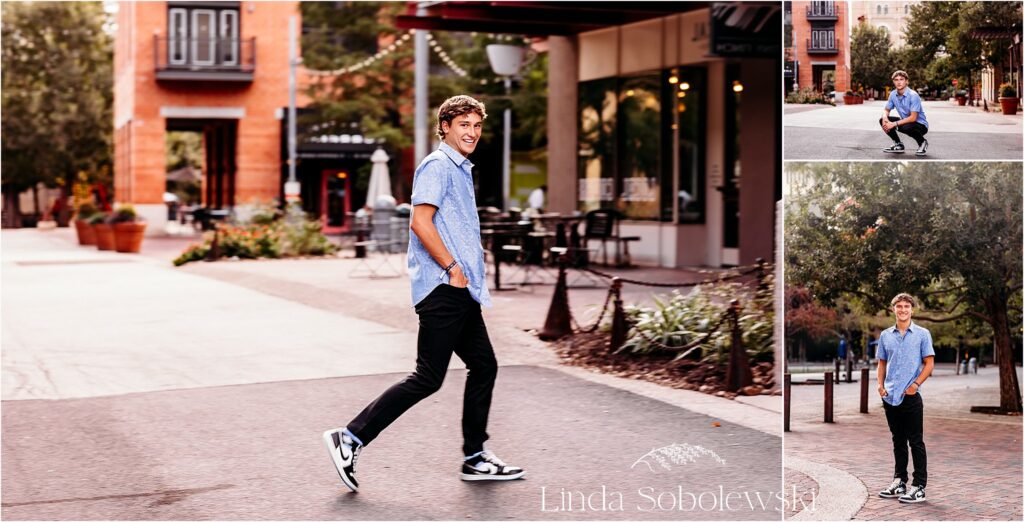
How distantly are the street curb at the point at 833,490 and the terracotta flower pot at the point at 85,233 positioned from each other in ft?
96.5

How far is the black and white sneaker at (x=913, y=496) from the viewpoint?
3.40 m

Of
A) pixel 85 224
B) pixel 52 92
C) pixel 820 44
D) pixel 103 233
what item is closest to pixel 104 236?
pixel 103 233

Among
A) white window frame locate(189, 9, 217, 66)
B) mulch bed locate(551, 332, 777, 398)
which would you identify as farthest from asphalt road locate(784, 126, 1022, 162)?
white window frame locate(189, 9, 217, 66)

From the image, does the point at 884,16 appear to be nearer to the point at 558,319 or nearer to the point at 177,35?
the point at 558,319

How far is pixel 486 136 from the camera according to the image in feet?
111

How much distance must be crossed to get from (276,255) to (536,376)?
15.7 m

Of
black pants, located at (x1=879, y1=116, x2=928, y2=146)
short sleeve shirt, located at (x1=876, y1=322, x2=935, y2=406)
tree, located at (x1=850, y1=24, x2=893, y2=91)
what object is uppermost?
tree, located at (x1=850, y1=24, x2=893, y2=91)

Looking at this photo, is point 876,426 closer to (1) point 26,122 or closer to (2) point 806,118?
(2) point 806,118

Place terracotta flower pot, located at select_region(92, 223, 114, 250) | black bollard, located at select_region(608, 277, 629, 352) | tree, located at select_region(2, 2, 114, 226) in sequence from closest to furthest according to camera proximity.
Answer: black bollard, located at select_region(608, 277, 629, 352)
terracotta flower pot, located at select_region(92, 223, 114, 250)
tree, located at select_region(2, 2, 114, 226)

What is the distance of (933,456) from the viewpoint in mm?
3531

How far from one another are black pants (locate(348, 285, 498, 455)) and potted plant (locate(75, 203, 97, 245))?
2741 cm

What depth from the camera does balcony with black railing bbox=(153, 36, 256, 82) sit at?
42.7 m

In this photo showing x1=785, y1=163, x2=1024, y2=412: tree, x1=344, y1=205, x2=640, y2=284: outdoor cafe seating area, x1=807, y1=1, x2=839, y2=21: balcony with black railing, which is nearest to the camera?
x1=785, y1=163, x2=1024, y2=412: tree

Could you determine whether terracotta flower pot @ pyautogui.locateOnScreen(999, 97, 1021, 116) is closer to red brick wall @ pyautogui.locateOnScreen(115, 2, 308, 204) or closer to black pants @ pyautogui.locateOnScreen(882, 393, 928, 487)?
black pants @ pyautogui.locateOnScreen(882, 393, 928, 487)
